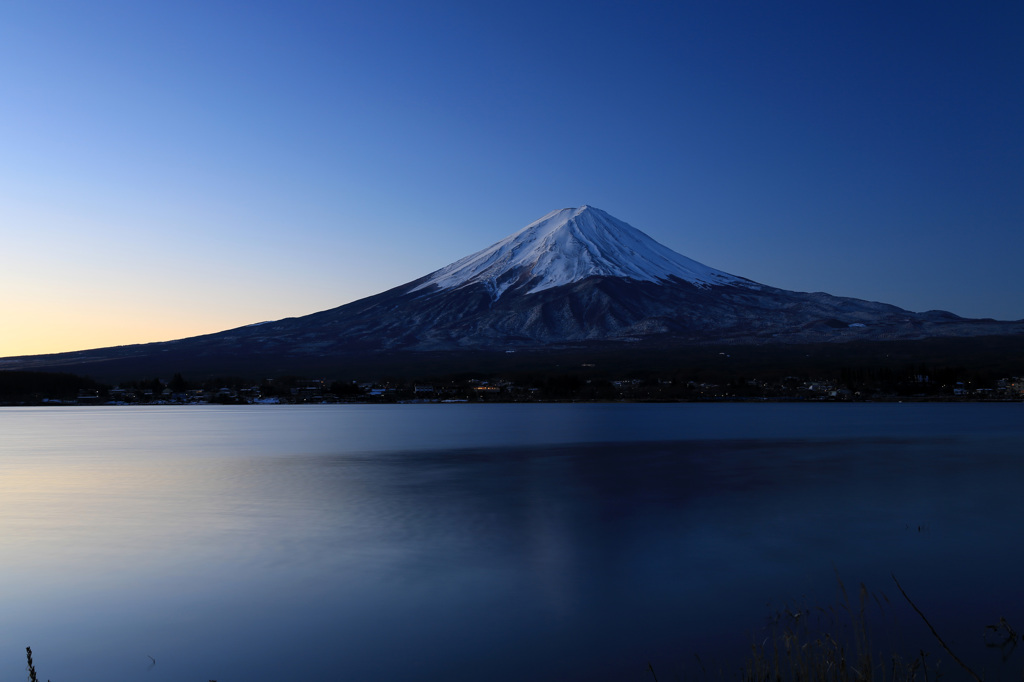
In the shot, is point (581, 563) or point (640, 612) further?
point (581, 563)

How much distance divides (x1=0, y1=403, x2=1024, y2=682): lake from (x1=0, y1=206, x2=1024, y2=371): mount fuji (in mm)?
134417

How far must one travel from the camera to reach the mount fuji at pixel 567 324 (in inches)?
6383

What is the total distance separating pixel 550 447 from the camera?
35.1m

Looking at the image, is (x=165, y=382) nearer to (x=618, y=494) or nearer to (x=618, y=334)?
(x=618, y=334)

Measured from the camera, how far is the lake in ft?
24.5

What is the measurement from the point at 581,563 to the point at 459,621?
3029 mm

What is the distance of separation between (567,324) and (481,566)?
169 meters

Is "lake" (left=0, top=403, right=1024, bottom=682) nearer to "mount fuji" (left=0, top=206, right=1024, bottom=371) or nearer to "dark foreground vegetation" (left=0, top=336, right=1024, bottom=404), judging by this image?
"dark foreground vegetation" (left=0, top=336, right=1024, bottom=404)

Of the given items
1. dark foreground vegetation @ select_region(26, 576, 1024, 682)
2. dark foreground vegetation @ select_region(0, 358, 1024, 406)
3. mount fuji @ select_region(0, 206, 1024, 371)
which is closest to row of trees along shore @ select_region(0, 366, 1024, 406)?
dark foreground vegetation @ select_region(0, 358, 1024, 406)

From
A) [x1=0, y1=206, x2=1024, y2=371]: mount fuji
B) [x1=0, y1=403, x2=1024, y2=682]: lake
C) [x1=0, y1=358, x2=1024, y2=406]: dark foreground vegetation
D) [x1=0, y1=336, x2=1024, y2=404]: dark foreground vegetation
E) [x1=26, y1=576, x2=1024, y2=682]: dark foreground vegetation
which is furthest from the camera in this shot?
[x1=0, y1=206, x2=1024, y2=371]: mount fuji

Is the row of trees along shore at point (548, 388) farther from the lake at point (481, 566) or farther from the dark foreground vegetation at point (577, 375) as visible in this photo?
the lake at point (481, 566)

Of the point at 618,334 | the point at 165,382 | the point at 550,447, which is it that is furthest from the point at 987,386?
the point at 165,382

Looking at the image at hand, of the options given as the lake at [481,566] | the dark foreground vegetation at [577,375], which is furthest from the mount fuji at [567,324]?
the lake at [481,566]

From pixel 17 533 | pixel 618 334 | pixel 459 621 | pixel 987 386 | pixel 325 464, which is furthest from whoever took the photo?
pixel 618 334
